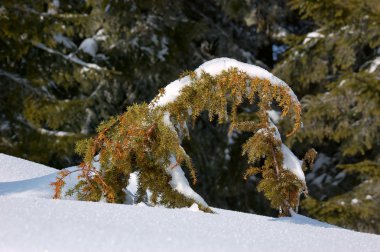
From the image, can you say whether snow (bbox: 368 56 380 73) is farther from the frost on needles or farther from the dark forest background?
the frost on needles

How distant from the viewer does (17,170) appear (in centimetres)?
361

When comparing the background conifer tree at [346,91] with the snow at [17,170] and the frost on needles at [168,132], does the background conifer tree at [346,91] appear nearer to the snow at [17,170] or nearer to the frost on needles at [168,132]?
the snow at [17,170]

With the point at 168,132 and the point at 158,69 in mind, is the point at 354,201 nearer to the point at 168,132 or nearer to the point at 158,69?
the point at 158,69

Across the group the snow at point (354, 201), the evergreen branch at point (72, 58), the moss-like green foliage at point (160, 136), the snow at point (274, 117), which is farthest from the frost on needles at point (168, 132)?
the evergreen branch at point (72, 58)

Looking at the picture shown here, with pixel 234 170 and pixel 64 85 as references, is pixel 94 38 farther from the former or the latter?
pixel 234 170

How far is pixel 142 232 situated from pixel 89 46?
9.39 metres

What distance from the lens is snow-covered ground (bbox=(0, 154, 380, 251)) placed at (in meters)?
1.79

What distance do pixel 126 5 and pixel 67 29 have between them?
0.97 metres

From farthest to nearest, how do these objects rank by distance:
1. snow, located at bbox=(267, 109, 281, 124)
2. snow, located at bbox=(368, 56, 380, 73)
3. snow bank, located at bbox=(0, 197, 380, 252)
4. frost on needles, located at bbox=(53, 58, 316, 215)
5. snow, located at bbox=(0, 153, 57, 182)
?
snow, located at bbox=(267, 109, 281, 124)
snow, located at bbox=(368, 56, 380, 73)
snow, located at bbox=(0, 153, 57, 182)
frost on needles, located at bbox=(53, 58, 316, 215)
snow bank, located at bbox=(0, 197, 380, 252)

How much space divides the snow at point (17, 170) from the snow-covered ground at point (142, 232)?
138cm

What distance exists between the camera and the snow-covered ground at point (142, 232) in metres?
1.79

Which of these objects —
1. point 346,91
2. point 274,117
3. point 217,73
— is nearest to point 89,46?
point 274,117

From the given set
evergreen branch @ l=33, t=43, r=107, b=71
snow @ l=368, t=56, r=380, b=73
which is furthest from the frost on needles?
evergreen branch @ l=33, t=43, r=107, b=71

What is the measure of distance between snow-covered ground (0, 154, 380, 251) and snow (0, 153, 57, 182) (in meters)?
1.38
